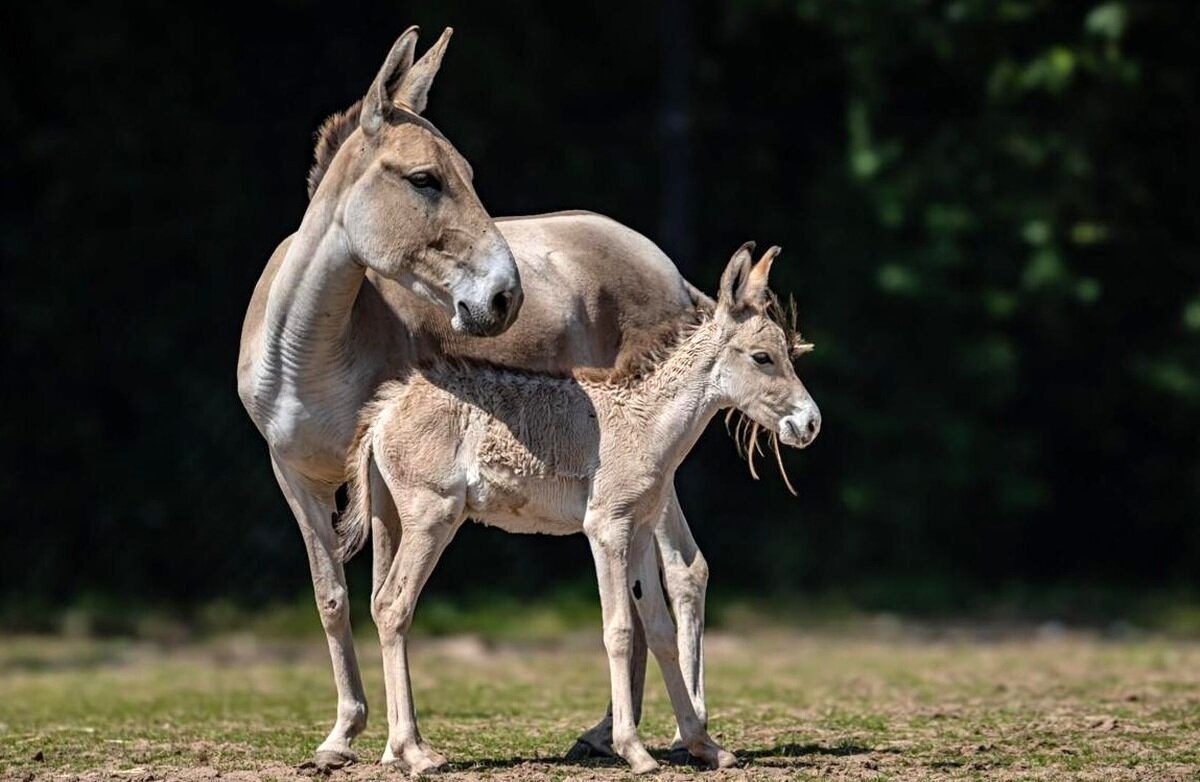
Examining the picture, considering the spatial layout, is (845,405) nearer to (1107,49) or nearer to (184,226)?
(1107,49)

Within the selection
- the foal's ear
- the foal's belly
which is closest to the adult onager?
the foal's ear

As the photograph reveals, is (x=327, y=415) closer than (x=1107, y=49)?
Yes

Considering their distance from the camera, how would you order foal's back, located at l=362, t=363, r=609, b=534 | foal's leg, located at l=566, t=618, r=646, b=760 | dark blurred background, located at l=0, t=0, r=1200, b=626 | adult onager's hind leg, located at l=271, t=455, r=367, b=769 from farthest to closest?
dark blurred background, located at l=0, t=0, r=1200, b=626, foal's leg, located at l=566, t=618, r=646, b=760, adult onager's hind leg, located at l=271, t=455, r=367, b=769, foal's back, located at l=362, t=363, r=609, b=534

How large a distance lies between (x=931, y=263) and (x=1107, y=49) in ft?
6.52

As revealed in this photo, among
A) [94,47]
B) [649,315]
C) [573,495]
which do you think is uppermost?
[94,47]

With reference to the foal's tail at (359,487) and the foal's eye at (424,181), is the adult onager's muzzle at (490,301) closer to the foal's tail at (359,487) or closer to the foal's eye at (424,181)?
the foal's eye at (424,181)

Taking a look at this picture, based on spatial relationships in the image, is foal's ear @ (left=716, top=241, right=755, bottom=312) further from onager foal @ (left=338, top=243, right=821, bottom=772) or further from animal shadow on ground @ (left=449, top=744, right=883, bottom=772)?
animal shadow on ground @ (left=449, top=744, right=883, bottom=772)

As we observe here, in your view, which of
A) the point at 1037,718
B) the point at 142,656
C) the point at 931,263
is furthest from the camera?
the point at 931,263

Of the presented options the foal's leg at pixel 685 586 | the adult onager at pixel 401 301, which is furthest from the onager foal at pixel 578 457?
the foal's leg at pixel 685 586

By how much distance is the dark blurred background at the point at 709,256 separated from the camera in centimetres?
1463

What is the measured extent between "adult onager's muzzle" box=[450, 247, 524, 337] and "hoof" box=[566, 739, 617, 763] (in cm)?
182

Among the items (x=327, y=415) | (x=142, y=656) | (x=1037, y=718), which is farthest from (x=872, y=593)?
(x=327, y=415)

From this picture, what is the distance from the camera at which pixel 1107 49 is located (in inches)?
554

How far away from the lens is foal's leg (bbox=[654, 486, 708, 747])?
7.54 m
